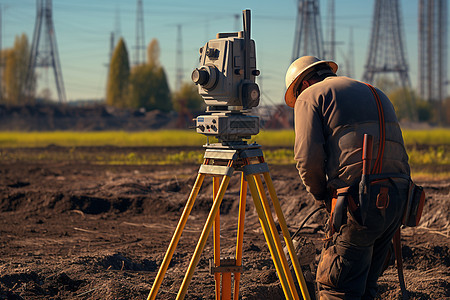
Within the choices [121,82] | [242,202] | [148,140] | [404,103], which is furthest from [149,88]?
[242,202]

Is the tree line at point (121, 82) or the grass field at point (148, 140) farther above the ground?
the tree line at point (121, 82)

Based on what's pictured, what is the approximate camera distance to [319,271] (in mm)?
3875

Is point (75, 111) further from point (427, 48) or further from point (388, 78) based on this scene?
point (427, 48)

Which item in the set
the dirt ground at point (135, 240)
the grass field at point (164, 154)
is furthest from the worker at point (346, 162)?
the grass field at point (164, 154)

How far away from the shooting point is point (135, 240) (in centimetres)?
909

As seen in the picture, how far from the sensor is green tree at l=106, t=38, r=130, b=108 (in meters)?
62.2

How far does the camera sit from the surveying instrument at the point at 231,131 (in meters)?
3.91

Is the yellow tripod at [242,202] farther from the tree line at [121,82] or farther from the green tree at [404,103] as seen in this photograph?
the tree line at [121,82]

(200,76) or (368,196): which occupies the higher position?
(200,76)

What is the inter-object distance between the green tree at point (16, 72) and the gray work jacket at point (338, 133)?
202 feet

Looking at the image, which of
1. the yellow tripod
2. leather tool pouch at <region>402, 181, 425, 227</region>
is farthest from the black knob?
leather tool pouch at <region>402, 181, 425, 227</region>

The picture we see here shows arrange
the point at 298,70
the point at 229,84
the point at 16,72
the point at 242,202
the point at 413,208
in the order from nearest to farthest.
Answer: the point at 413,208 → the point at 229,84 → the point at 298,70 → the point at 242,202 → the point at 16,72

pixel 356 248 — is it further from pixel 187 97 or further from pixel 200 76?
pixel 187 97

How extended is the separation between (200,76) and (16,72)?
63.2 meters
